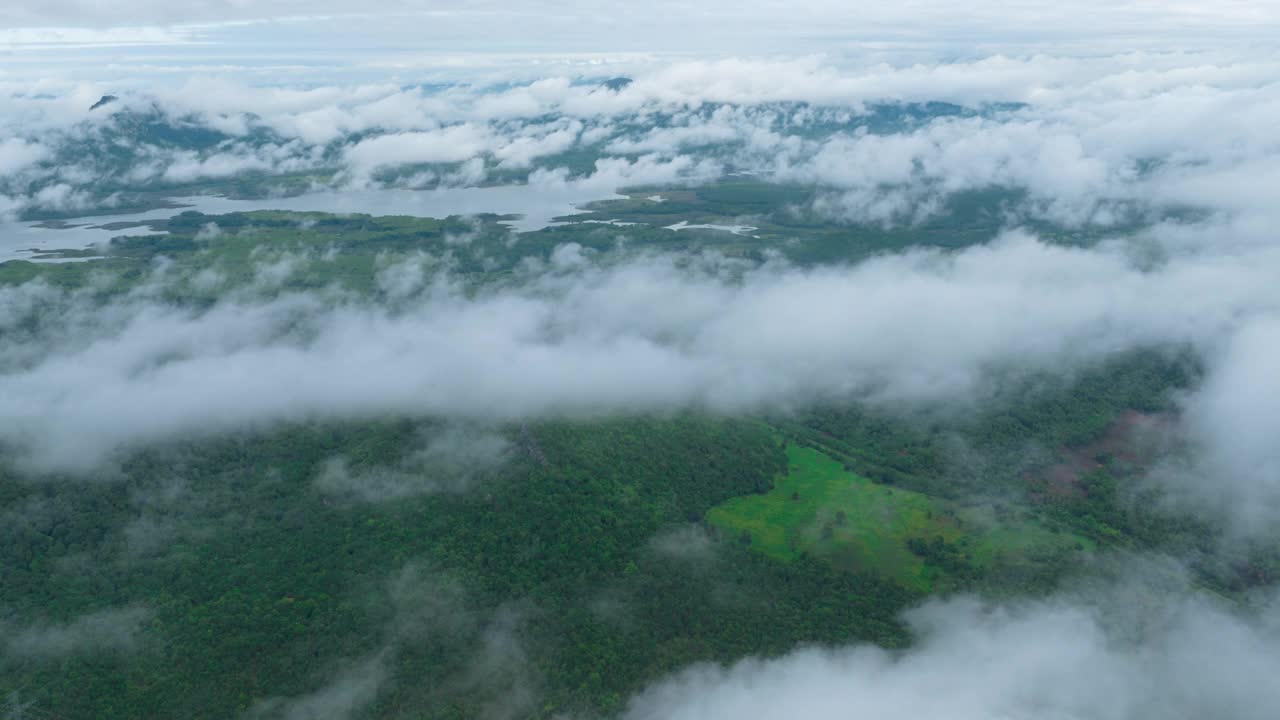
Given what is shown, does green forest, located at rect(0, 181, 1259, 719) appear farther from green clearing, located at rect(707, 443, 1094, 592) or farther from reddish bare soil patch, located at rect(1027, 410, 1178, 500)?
reddish bare soil patch, located at rect(1027, 410, 1178, 500)

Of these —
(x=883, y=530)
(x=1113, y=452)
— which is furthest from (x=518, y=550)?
(x=1113, y=452)

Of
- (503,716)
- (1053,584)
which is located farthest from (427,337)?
(1053,584)

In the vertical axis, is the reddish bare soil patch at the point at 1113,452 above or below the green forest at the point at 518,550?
below

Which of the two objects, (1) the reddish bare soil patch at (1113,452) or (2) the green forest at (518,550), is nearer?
(2) the green forest at (518,550)

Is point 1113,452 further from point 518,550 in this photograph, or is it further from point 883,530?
point 518,550

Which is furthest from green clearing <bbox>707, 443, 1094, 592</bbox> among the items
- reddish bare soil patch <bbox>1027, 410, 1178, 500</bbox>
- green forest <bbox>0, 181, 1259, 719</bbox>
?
reddish bare soil patch <bbox>1027, 410, 1178, 500</bbox>

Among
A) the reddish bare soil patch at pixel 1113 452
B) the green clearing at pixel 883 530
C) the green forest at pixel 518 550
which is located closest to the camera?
the green forest at pixel 518 550

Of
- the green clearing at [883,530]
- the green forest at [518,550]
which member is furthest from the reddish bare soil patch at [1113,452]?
the green clearing at [883,530]

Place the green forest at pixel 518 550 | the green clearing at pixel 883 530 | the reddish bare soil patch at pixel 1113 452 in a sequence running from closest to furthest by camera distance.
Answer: the green forest at pixel 518 550 < the green clearing at pixel 883 530 < the reddish bare soil patch at pixel 1113 452

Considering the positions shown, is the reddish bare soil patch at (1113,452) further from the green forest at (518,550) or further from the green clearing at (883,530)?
the green clearing at (883,530)
